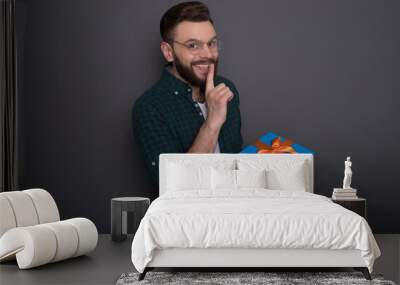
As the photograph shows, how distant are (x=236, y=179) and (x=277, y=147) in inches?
33.0

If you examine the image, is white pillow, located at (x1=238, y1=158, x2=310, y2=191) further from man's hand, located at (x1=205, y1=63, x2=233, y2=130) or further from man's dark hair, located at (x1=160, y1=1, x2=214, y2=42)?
man's dark hair, located at (x1=160, y1=1, x2=214, y2=42)

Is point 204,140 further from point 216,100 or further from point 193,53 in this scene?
point 193,53

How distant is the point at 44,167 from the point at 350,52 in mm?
3268

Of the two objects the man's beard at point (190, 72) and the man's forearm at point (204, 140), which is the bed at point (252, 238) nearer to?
the man's forearm at point (204, 140)

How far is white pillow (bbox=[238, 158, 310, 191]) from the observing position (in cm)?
602

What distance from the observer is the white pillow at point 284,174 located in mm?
6023

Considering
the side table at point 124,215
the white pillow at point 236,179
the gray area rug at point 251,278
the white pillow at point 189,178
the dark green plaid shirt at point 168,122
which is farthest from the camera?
the dark green plaid shirt at point 168,122

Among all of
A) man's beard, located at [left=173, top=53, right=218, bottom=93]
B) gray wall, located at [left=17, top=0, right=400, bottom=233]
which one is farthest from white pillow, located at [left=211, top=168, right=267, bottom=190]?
man's beard, located at [left=173, top=53, right=218, bottom=93]

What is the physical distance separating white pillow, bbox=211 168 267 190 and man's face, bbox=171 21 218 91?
1114 mm

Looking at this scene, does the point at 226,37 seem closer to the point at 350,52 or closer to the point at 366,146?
the point at 350,52

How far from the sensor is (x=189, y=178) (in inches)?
237

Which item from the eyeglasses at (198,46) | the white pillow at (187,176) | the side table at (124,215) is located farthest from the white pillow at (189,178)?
the eyeglasses at (198,46)

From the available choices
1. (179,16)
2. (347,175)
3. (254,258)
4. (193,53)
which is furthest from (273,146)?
(254,258)

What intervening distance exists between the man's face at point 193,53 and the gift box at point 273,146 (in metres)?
0.82
